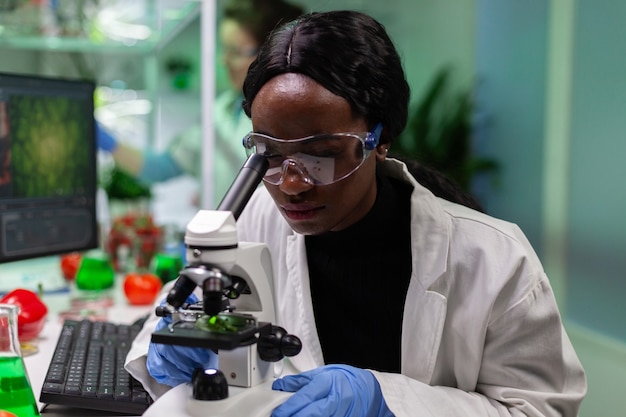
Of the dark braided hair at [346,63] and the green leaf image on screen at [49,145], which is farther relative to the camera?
the green leaf image on screen at [49,145]

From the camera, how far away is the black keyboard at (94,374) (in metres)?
1.09

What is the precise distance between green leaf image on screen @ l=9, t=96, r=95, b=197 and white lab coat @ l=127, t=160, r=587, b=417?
2.85 ft

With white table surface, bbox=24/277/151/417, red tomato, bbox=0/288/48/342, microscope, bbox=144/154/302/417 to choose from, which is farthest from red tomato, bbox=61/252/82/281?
microscope, bbox=144/154/302/417

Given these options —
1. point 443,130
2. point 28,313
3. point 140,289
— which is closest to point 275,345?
point 28,313

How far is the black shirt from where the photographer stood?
1.33 metres

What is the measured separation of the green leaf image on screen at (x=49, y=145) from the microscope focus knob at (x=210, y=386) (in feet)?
3.93

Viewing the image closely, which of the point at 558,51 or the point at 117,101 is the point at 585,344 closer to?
the point at 558,51

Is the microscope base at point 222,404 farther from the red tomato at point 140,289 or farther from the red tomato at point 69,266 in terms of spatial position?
the red tomato at point 69,266

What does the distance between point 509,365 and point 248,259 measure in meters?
0.52

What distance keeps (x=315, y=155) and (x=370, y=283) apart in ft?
1.25

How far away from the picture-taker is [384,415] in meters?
1.02

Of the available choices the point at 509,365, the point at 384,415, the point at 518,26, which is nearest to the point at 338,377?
the point at 384,415

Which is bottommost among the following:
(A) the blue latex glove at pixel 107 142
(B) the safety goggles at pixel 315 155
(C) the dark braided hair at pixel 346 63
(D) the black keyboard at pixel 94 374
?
(D) the black keyboard at pixel 94 374

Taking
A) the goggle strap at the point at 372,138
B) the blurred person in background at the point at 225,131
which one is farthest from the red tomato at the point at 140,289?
the goggle strap at the point at 372,138
